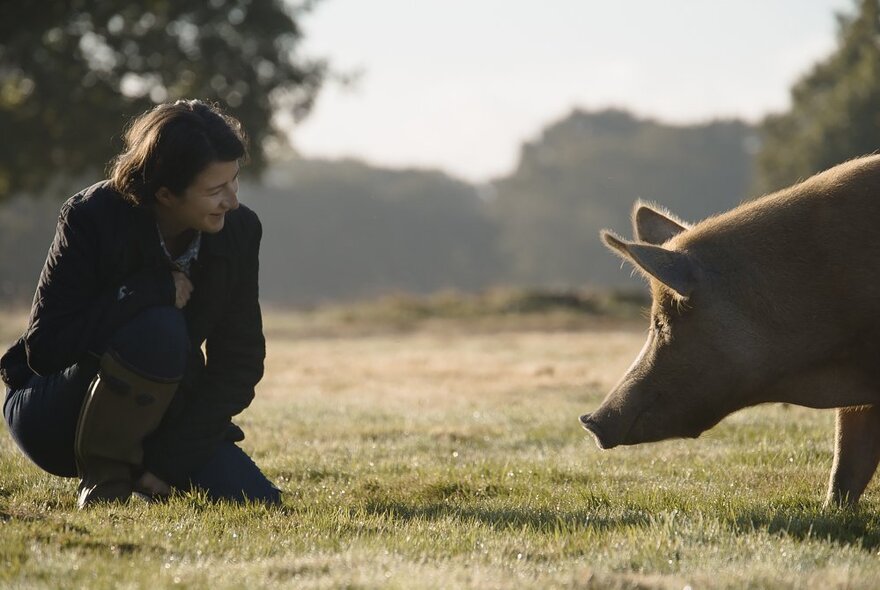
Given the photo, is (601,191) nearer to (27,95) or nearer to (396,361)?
(27,95)

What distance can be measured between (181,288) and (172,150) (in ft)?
1.94

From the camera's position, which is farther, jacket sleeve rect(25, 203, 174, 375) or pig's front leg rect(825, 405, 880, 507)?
pig's front leg rect(825, 405, 880, 507)

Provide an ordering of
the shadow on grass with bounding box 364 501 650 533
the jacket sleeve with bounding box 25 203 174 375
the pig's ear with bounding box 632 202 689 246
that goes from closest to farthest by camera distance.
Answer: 1. the shadow on grass with bounding box 364 501 650 533
2. the jacket sleeve with bounding box 25 203 174 375
3. the pig's ear with bounding box 632 202 689 246

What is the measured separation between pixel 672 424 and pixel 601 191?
6873 centimetres

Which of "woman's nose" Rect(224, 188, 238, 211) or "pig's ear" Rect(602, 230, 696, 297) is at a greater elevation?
"woman's nose" Rect(224, 188, 238, 211)

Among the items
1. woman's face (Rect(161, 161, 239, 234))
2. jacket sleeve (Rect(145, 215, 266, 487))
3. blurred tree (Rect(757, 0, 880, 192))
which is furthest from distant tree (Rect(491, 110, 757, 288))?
woman's face (Rect(161, 161, 239, 234))

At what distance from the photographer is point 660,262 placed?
5.01m

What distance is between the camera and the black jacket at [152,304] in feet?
15.7

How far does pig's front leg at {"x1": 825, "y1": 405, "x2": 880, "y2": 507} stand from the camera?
17.0 feet

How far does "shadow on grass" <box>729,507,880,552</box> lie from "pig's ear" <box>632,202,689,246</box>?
1.55 metres

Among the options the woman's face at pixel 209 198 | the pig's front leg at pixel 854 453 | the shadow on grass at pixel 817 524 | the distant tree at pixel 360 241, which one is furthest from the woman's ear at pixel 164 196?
the distant tree at pixel 360 241

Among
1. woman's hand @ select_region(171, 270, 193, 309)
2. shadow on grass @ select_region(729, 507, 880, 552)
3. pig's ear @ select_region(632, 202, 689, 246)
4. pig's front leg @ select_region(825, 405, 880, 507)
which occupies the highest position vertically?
pig's ear @ select_region(632, 202, 689, 246)

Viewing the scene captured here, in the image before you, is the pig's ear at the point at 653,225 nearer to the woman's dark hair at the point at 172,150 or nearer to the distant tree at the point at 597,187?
the woman's dark hair at the point at 172,150

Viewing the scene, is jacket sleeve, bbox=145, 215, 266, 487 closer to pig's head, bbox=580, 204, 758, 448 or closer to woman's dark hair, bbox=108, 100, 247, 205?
woman's dark hair, bbox=108, 100, 247, 205
